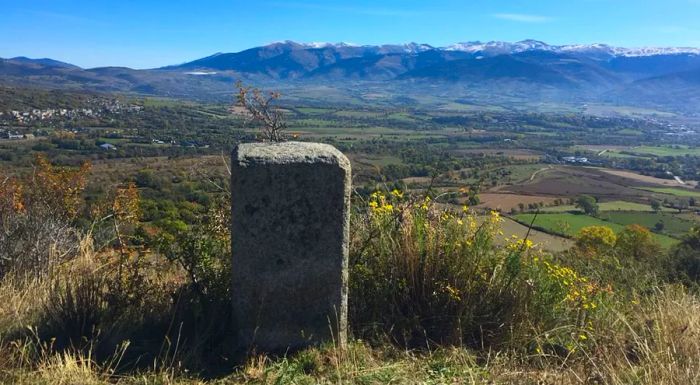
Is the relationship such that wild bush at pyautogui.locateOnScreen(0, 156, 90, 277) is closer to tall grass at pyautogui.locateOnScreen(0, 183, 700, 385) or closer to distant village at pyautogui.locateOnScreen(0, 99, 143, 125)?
tall grass at pyautogui.locateOnScreen(0, 183, 700, 385)

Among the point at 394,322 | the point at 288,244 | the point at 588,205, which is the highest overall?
the point at 288,244

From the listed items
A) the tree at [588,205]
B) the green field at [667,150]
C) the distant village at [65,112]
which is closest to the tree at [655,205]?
the tree at [588,205]

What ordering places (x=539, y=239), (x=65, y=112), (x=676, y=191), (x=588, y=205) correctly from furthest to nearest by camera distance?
(x=65, y=112) → (x=676, y=191) → (x=588, y=205) → (x=539, y=239)

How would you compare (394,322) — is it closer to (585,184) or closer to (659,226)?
(659,226)

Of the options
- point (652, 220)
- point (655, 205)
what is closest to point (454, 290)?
point (652, 220)

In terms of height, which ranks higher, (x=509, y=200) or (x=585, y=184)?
(x=509, y=200)

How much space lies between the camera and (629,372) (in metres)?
2.77

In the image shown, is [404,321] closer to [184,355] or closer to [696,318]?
[184,355]

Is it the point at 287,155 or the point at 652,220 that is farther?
the point at 652,220

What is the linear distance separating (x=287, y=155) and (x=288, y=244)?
0.55 metres

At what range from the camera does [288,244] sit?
3166mm

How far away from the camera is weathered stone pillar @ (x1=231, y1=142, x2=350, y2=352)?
122 inches

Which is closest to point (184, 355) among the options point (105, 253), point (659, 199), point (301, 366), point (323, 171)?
point (301, 366)

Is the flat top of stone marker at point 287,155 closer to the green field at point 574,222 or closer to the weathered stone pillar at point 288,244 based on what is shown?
the weathered stone pillar at point 288,244
